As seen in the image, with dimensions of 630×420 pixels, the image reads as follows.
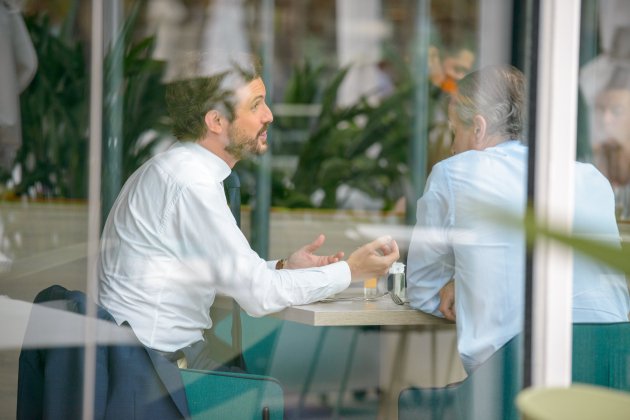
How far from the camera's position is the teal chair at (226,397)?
8.79ft

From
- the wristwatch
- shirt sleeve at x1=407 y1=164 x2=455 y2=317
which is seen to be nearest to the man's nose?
the wristwatch

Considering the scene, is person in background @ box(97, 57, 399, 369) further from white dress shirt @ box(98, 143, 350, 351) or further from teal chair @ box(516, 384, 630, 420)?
teal chair @ box(516, 384, 630, 420)

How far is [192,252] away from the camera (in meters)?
2.65

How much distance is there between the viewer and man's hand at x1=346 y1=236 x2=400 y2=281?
2.78 meters

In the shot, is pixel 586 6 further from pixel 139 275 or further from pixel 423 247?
pixel 139 275

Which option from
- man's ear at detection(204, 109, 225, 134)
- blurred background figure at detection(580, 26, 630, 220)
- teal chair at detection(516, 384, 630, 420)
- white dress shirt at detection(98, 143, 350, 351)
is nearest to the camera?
teal chair at detection(516, 384, 630, 420)

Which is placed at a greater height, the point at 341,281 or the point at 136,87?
the point at 136,87

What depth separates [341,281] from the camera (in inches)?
106

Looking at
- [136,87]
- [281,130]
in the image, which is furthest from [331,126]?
[136,87]

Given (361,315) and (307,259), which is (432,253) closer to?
(361,315)

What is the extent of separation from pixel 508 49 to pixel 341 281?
0.76m

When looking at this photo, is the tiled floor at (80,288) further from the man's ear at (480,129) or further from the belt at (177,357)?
the man's ear at (480,129)

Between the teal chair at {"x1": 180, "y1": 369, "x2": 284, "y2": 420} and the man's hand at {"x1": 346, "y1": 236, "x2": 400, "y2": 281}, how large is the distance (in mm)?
414

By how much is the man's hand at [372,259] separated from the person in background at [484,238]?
0.24 ft
